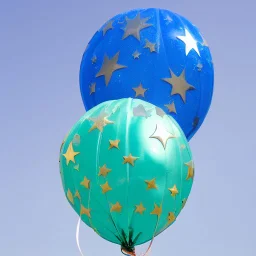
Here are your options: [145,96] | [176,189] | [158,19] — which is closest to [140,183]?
[176,189]

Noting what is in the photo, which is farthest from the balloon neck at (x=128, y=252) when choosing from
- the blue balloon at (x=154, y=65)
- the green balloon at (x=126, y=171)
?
the blue balloon at (x=154, y=65)

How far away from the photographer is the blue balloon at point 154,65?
6.67 metres

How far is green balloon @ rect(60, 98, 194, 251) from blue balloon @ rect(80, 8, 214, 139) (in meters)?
0.68

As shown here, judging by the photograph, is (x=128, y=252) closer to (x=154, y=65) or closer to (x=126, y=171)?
(x=126, y=171)

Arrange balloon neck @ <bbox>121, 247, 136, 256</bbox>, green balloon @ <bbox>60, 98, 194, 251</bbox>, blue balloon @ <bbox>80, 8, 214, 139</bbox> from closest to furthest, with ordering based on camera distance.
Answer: green balloon @ <bbox>60, 98, 194, 251</bbox> → balloon neck @ <bbox>121, 247, 136, 256</bbox> → blue balloon @ <bbox>80, 8, 214, 139</bbox>

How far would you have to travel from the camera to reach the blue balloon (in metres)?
6.67

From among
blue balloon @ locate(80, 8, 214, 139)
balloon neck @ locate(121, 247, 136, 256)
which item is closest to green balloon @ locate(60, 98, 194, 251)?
balloon neck @ locate(121, 247, 136, 256)

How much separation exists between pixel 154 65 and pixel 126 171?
157 cm

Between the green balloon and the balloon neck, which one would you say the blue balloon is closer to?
the green balloon

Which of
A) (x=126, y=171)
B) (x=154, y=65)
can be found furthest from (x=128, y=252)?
(x=154, y=65)

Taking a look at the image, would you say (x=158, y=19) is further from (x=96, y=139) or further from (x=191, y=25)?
(x=96, y=139)

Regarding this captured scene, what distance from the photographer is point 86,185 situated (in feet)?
18.7

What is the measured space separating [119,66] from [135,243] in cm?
200

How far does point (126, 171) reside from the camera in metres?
5.59
